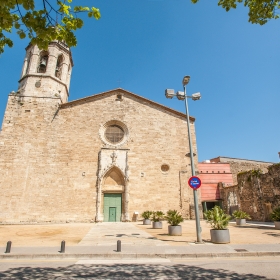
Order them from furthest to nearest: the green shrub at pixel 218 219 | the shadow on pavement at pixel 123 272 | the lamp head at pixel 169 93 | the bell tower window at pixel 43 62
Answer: the bell tower window at pixel 43 62, the lamp head at pixel 169 93, the green shrub at pixel 218 219, the shadow on pavement at pixel 123 272

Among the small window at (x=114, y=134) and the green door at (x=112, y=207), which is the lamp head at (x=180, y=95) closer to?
the small window at (x=114, y=134)

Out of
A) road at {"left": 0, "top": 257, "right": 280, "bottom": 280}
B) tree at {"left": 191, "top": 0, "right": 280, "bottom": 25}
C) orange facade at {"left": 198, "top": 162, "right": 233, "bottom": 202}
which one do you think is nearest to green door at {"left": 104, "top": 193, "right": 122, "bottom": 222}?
orange facade at {"left": 198, "top": 162, "right": 233, "bottom": 202}

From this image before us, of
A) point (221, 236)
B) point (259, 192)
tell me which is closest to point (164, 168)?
point (259, 192)

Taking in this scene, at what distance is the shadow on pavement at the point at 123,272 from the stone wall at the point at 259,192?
45.6 ft

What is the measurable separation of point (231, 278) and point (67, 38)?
5.63m

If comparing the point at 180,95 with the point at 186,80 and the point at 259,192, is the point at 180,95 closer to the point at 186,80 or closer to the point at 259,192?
the point at 186,80

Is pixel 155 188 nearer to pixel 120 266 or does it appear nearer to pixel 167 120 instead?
pixel 167 120

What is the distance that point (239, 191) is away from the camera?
19688 mm

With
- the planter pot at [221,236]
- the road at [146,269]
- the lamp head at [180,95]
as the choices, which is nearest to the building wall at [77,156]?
the lamp head at [180,95]

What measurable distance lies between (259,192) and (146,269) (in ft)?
51.7

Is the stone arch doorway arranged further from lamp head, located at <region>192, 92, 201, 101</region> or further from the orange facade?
the orange facade

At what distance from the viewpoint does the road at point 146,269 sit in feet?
13.9

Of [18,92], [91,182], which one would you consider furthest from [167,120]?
[18,92]

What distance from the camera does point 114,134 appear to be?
65.1ft
